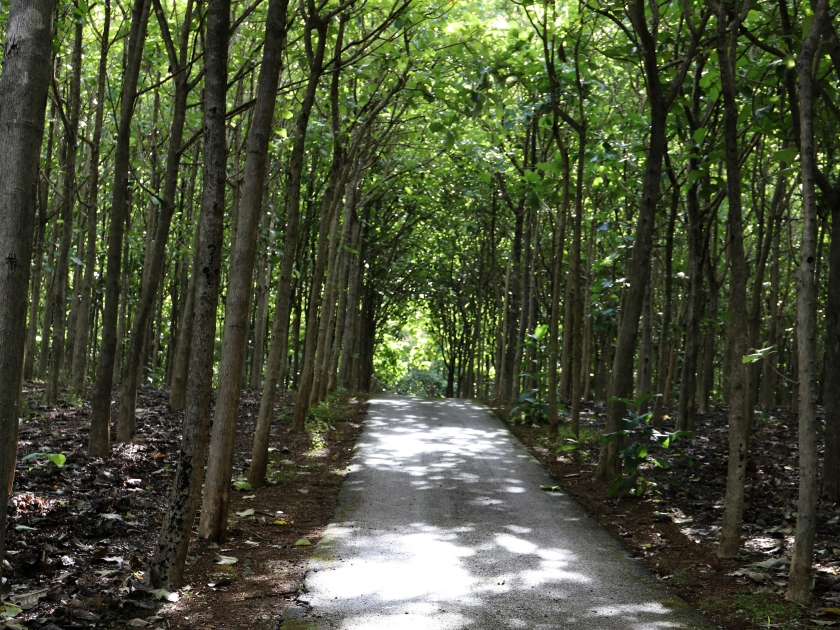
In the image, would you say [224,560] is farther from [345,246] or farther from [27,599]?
[345,246]

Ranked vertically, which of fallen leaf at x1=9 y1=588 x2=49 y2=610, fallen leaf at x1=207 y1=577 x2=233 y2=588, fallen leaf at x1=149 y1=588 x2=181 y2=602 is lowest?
fallen leaf at x1=207 y1=577 x2=233 y2=588

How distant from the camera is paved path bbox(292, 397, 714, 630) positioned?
16.9 feet

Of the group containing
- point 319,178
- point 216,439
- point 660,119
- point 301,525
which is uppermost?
point 319,178

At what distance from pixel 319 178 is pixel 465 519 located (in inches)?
617

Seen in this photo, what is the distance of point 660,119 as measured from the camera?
9344 millimetres

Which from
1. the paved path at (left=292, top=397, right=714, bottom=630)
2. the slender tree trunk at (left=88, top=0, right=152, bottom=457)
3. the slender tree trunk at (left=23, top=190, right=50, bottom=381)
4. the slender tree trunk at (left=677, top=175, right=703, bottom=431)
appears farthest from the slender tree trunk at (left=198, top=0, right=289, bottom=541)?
the slender tree trunk at (left=677, top=175, right=703, bottom=431)

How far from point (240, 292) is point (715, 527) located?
531cm

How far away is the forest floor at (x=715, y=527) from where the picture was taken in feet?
18.0

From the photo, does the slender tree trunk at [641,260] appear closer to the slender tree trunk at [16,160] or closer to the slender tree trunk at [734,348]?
the slender tree trunk at [734,348]

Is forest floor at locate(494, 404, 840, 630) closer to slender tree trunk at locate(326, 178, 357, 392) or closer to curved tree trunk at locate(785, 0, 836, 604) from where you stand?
curved tree trunk at locate(785, 0, 836, 604)

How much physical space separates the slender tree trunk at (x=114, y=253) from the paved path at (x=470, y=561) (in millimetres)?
3012

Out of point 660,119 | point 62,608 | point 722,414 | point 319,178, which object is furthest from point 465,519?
point 319,178

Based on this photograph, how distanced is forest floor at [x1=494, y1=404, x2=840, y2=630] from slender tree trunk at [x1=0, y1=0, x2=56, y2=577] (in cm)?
462

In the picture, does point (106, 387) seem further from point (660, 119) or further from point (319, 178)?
point (319, 178)
